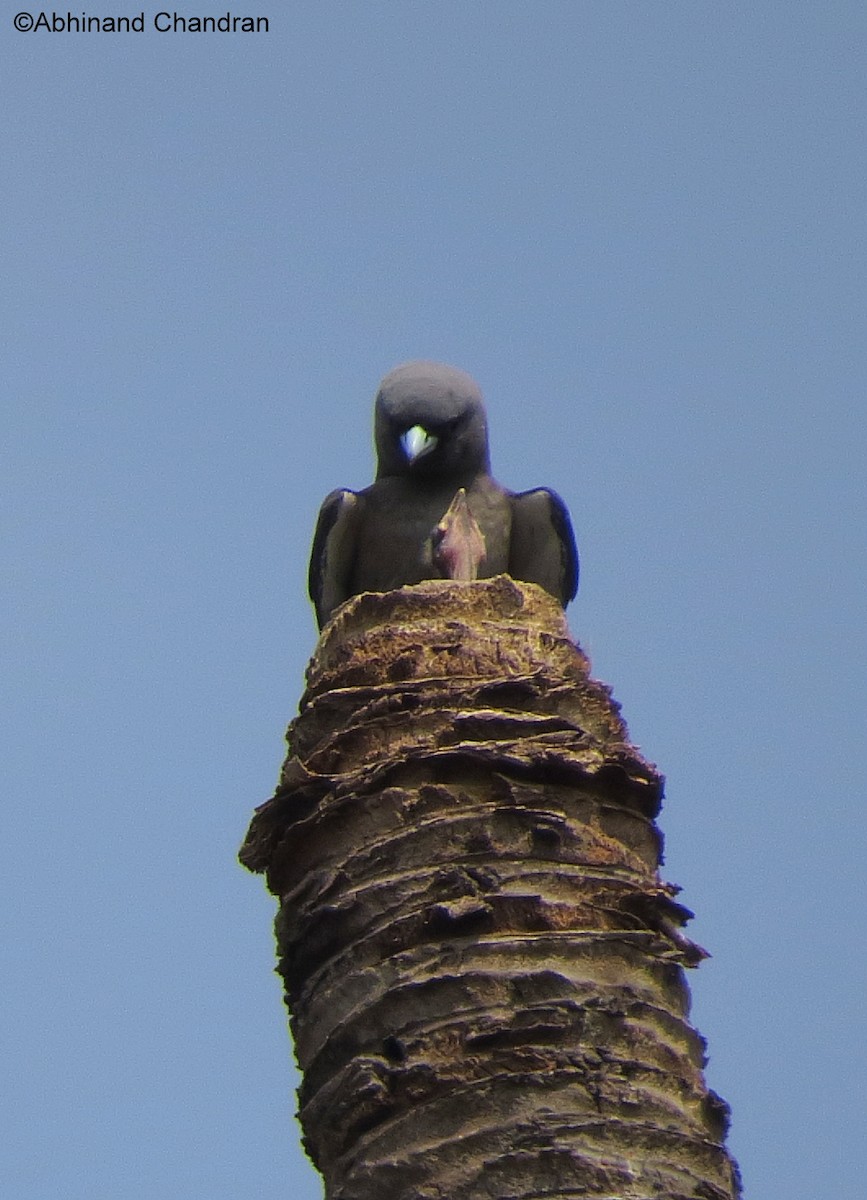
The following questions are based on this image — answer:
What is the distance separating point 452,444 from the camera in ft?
29.3

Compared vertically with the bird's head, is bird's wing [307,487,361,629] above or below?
below

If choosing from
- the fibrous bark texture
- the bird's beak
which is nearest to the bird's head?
the bird's beak

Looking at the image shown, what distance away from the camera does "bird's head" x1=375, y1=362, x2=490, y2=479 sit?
8.90m

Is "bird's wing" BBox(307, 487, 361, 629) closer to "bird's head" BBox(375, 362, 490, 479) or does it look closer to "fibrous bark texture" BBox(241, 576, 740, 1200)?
"bird's head" BBox(375, 362, 490, 479)

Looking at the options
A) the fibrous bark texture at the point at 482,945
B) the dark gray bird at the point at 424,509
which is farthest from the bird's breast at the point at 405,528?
the fibrous bark texture at the point at 482,945

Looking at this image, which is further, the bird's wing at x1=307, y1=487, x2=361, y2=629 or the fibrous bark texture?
the bird's wing at x1=307, y1=487, x2=361, y2=629

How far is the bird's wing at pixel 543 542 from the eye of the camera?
880cm

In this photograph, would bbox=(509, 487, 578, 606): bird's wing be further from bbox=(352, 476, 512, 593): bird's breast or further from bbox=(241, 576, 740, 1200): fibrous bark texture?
bbox=(241, 576, 740, 1200): fibrous bark texture

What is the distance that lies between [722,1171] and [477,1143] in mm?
468

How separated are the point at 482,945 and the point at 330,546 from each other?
4.61 metres

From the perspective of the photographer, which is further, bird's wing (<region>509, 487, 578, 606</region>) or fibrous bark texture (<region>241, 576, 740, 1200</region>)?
bird's wing (<region>509, 487, 578, 606</region>)

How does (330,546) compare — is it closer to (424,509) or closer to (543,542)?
(424,509)

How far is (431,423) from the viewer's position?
8.89 m

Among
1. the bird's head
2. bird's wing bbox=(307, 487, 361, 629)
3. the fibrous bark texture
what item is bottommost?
the fibrous bark texture
